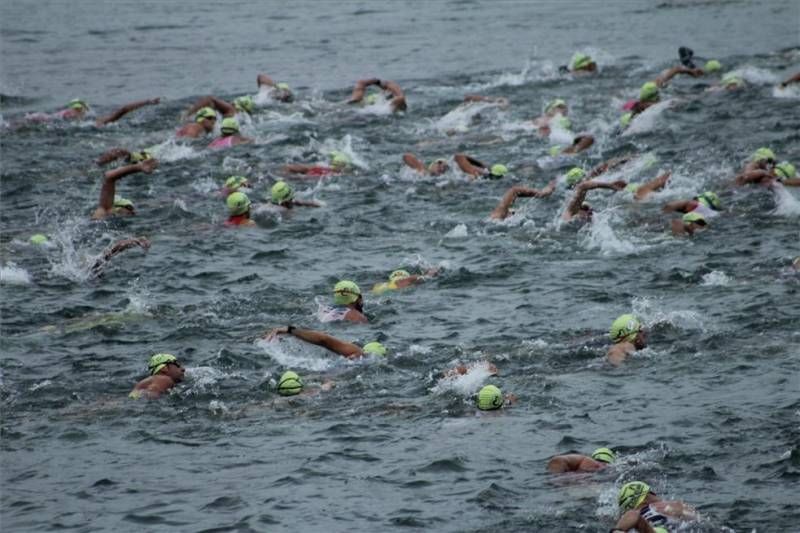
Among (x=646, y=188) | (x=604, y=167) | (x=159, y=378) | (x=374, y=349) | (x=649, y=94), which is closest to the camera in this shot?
(x=159, y=378)

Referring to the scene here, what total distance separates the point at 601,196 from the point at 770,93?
8265 mm

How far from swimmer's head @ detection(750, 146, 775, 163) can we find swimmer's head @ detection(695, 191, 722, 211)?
1859 mm

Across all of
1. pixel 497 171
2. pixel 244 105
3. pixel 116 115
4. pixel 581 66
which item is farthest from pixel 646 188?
pixel 116 115

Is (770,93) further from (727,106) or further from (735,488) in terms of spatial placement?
(735,488)

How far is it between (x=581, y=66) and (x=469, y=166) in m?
10.3

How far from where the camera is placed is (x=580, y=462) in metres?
13.2

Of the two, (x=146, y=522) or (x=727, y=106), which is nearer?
(x=146, y=522)

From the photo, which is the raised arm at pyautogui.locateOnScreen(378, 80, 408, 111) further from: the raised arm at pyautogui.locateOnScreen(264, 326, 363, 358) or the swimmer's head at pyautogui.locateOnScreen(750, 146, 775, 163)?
the raised arm at pyautogui.locateOnScreen(264, 326, 363, 358)

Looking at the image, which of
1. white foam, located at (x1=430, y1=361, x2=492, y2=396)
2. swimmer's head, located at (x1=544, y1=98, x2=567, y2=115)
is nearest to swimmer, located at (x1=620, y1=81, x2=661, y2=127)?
swimmer's head, located at (x1=544, y1=98, x2=567, y2=115)

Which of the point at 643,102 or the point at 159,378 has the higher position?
the point at 643,102

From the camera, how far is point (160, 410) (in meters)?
15.3

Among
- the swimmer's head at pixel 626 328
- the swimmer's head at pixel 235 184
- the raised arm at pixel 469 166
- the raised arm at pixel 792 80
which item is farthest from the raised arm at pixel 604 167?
the swimmer's head at pixel 626 328

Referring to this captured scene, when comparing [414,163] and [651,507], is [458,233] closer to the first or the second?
[414,163]

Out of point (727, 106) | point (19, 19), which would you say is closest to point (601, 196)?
point (727, 106)
